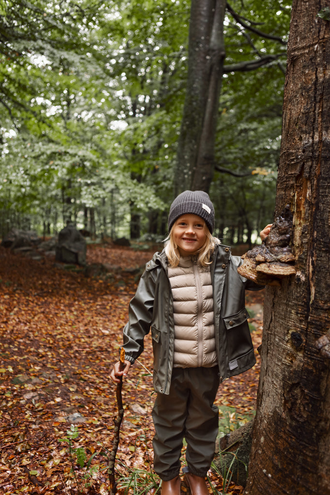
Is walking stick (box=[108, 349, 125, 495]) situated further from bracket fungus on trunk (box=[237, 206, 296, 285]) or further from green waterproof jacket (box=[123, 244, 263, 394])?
bracket fungus on trunk (box=[237, 206, 296, 285])

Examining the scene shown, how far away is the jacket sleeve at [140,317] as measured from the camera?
2.02 m

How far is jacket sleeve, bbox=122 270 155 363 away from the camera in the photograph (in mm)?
2019

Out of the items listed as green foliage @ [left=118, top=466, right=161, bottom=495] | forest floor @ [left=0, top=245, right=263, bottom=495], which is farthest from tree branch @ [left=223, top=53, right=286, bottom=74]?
green foliage @ [left=118, top=466, right=161, bottom=495]

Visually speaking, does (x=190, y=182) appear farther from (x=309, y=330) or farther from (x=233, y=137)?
(x=309, y=330)

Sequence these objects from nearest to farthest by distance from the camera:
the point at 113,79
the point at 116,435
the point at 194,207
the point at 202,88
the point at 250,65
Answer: the point at 116,435 < the point at 194,207 < the point at 202,88 < the point at 250,65 < the point at 113,79

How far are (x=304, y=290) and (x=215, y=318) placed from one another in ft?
2.22

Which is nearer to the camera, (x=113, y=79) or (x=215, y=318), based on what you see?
(x=215, y=318)

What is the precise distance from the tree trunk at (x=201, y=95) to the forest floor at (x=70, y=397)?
3.10m

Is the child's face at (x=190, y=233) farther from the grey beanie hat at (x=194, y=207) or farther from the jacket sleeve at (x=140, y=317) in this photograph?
the jacket sleeve at (x=140, y=317)

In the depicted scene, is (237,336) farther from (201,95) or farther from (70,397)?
(201,95)

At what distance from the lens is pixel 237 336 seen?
1990mm

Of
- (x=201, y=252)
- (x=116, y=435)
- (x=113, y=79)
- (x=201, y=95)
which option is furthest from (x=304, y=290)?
(x=113, y=79)

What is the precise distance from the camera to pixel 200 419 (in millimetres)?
2088

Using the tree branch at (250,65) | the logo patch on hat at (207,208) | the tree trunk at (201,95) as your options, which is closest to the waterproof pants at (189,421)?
the logo patch on hat at (207,208)
